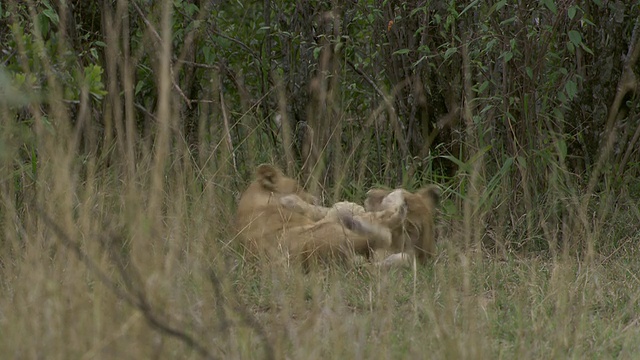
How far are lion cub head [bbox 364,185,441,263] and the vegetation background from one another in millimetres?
114

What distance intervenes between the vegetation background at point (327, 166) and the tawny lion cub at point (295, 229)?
14 cm

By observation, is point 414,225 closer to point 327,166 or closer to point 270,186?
point 270,186

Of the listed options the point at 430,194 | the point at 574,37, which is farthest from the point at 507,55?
the point at 430,194

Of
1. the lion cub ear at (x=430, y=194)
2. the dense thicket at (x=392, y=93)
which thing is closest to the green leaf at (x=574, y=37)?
the dense thicket at (x=392, y=93)

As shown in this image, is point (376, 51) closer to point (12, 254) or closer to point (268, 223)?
point (268, 223)

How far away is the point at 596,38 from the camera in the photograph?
5.59 meters

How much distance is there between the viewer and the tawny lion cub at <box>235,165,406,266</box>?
4.41 m

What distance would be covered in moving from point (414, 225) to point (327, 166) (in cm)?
143

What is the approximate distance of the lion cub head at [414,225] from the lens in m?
4.56

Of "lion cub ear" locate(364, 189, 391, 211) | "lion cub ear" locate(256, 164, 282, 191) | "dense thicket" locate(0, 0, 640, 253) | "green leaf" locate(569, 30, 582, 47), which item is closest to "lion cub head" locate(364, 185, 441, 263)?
"lion cub ear" locate(364, 189, 391, 211)

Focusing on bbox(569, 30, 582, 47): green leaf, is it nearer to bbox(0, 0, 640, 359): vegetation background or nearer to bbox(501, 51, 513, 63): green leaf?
bbox(0, 0, 640, 359): vegetation background

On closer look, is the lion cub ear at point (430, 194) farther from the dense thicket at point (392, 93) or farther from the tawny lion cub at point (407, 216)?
the dense thicket at point (392, 93)

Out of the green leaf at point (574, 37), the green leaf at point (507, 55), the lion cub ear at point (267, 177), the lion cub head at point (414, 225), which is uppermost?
the green leaf at point (574, 37)

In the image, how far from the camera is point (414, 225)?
4641 mm
